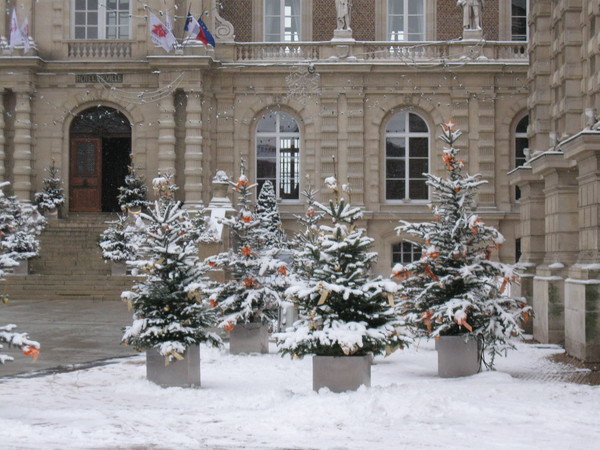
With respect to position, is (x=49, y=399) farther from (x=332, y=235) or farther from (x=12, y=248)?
(x=12, y=248)

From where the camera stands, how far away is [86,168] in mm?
33281

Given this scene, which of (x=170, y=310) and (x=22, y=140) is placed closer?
(x=170, y=310)

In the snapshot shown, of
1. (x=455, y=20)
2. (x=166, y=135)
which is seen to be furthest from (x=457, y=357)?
(x=455, y=20)

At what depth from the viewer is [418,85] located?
32.9 meters

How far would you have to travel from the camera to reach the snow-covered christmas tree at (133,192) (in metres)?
31.3

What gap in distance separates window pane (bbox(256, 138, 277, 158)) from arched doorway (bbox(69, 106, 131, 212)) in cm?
454

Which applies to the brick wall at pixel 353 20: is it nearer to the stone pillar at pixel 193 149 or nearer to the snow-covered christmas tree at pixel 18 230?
the stone pillar at pixel 193 149

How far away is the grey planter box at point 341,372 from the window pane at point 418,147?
909 inches

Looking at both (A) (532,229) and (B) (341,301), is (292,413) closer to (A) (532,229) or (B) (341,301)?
(B) (341,301)

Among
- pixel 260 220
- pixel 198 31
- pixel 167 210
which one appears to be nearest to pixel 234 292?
pixel 260 220

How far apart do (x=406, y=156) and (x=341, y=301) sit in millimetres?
22478

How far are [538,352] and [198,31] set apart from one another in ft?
58.8

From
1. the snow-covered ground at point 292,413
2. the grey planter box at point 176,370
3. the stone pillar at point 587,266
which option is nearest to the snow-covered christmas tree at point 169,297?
the grey planter box at point 176,370

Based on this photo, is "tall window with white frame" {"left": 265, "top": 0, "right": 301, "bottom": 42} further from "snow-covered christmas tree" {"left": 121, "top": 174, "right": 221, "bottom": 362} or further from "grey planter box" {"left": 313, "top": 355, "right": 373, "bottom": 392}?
"grey planter box" {"left": 313, "top": 355, "right": 373, "bottom": 392}
